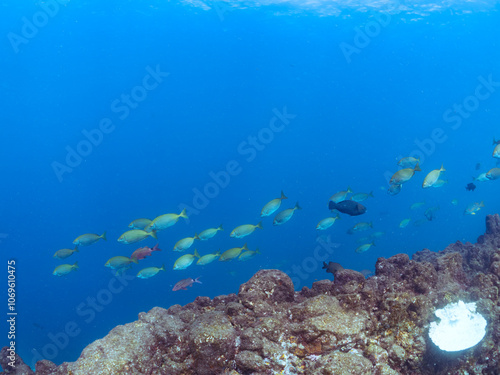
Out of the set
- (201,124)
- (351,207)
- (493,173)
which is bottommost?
(351,207)

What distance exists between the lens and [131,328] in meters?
4.02

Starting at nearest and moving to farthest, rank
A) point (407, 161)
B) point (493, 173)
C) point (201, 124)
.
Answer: point (407, 161), point (493, 173), point (201, 124)

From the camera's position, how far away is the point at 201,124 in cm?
5534

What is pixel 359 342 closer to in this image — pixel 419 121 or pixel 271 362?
pixel 271 362

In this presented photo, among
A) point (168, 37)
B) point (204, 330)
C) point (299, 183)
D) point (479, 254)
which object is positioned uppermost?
point (299, 183)

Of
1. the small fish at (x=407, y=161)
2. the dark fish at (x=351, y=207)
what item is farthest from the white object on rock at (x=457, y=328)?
the small fish at (x=407, y=161)

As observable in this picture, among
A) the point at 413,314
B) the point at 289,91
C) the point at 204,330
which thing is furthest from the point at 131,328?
the point at 289,91

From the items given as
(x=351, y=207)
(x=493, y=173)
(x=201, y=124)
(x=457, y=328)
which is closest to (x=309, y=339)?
(x=457, y=328)

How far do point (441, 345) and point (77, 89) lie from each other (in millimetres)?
49580

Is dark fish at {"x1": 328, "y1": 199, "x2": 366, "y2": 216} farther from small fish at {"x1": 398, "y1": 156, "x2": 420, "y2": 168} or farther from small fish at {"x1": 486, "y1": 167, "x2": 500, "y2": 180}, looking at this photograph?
small fish at {"x1": 486, "y1": 167, "x2": 500, "y2": 180}

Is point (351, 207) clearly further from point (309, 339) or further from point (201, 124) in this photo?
point (201, 124)

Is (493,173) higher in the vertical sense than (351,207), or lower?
higher

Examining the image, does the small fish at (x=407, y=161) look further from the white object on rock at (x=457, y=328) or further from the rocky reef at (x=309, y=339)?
the white object on rock at (x=457, y=328)

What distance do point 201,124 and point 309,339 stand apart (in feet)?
178
